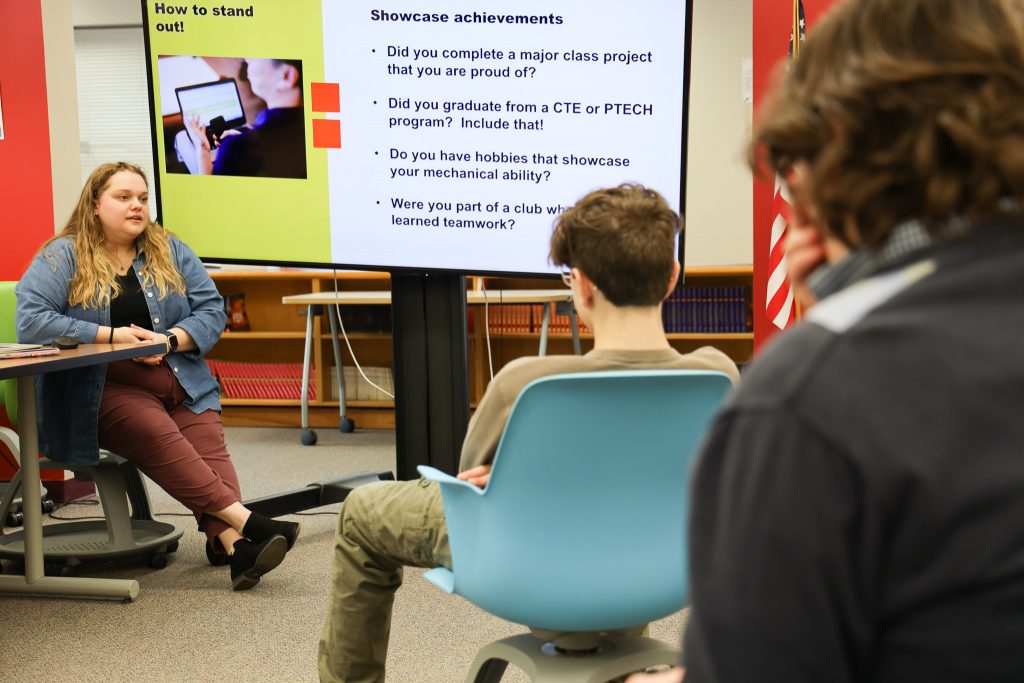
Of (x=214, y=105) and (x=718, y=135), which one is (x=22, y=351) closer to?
(x=214, y=105)

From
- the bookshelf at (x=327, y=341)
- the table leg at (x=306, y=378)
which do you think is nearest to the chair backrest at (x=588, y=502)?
the table leg at (x=306, y=378)

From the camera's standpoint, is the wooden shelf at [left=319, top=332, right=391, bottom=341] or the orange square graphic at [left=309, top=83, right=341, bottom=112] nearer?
the orange square graphic at [left=309, top=83, right=341, bottom=112]

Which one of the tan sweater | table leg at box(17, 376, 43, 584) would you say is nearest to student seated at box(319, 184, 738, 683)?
the tan sweater

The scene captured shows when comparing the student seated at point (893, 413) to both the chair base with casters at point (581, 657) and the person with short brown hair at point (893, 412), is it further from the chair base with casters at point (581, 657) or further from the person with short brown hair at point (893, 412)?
the chair base with casters at point (581, 657)

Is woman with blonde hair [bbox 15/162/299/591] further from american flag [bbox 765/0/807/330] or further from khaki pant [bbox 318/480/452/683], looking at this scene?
american flag [bbox 765/0/807/330]

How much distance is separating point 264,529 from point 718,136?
404 cm

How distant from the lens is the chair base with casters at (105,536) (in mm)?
3289

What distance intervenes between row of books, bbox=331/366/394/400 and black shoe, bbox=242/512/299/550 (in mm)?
2958

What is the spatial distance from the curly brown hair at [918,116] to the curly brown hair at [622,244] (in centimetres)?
108

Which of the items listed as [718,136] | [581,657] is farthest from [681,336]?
[581,657]

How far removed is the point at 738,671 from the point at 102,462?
309 centimetres

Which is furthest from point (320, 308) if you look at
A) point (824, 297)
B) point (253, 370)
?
point (824, 297)

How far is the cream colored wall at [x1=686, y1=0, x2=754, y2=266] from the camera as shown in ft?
20.2

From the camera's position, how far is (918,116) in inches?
22.9
